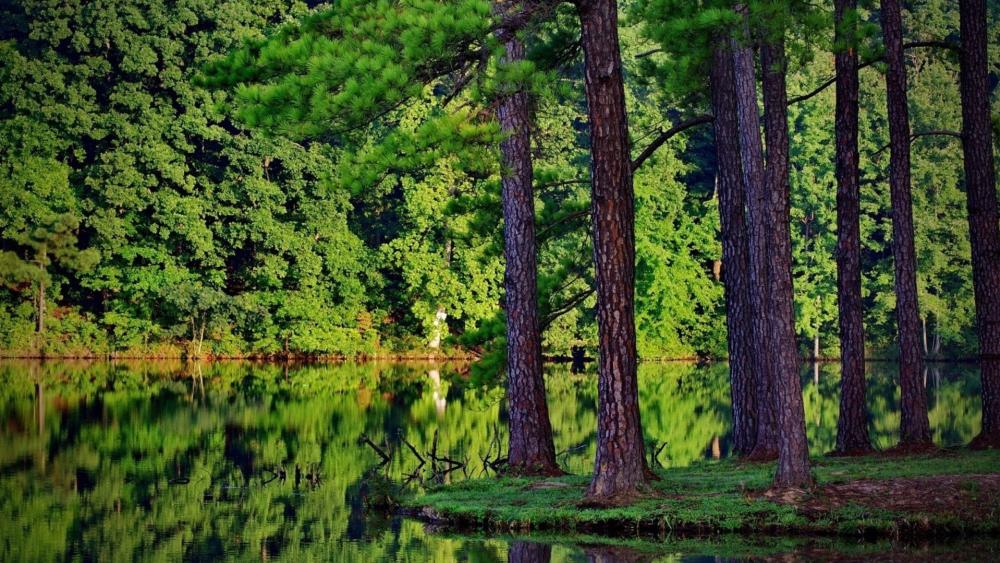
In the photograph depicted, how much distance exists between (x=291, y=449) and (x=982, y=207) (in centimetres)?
1058

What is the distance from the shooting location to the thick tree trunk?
488 inches

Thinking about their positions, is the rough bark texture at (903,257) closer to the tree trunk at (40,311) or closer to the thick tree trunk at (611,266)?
the thick tree trunk at (611,266)

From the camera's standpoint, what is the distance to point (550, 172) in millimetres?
16031

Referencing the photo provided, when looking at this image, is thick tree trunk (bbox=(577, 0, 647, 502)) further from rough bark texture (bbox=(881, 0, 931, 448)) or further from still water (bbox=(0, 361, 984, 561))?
rough bark texture (bbox=(881, 0, 931, 448))

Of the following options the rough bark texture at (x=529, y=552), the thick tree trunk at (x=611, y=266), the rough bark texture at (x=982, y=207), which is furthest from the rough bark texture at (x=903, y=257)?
the rough bark texture at (x=529, y=552)

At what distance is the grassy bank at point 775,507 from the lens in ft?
38.1

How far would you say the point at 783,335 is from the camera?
1234cm

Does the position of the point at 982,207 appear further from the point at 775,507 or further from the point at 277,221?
the point at 277,221

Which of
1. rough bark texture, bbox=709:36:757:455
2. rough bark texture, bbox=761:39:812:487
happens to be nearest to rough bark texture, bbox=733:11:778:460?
rough bark texture, bbox=761:39:812:487

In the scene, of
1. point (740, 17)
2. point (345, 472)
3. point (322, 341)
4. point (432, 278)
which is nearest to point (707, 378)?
point (432, 278)

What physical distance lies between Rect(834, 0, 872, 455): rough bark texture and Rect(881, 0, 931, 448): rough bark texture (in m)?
0.45

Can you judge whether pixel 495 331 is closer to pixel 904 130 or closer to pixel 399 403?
pixel 904 130

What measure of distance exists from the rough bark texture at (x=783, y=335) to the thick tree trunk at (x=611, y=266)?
128cm

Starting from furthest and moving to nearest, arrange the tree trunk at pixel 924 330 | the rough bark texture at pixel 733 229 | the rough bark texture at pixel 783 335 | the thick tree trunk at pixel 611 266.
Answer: the tree trunk at pixel 924 330 < the rough bark texture at pixel 733 229 < the thick tree trunk at pixel 611 266 < the rough bark texture at pixel 783 335
